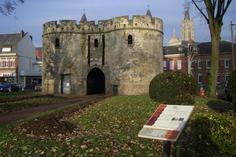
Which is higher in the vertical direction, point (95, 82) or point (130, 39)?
point (130, 39)

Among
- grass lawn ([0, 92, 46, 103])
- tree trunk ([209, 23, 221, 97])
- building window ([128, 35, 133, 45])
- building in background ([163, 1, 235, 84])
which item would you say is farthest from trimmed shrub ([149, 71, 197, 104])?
building in background ([163, 1, 235, 84])

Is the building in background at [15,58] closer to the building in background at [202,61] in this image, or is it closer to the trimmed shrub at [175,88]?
the building in background at [202,61]

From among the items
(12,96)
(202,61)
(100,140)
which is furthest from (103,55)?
(202,61)

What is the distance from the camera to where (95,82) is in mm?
49312

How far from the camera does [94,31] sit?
46594mm

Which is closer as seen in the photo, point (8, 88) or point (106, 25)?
point (106, 25)

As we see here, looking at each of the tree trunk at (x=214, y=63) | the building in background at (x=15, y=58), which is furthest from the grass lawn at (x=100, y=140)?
the building in background at (x=15, y=58)

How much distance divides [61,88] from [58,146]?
3723 cm

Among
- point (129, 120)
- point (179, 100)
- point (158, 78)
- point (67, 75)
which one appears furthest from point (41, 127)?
point (67, 75)

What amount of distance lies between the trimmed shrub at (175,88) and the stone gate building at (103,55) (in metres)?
21.7

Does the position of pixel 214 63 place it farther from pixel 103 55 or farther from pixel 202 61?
pixel 202 61

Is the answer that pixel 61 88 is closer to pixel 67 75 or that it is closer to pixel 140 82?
pixel 67 75

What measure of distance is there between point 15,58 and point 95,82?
35065 mm

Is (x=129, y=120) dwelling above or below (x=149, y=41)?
below
